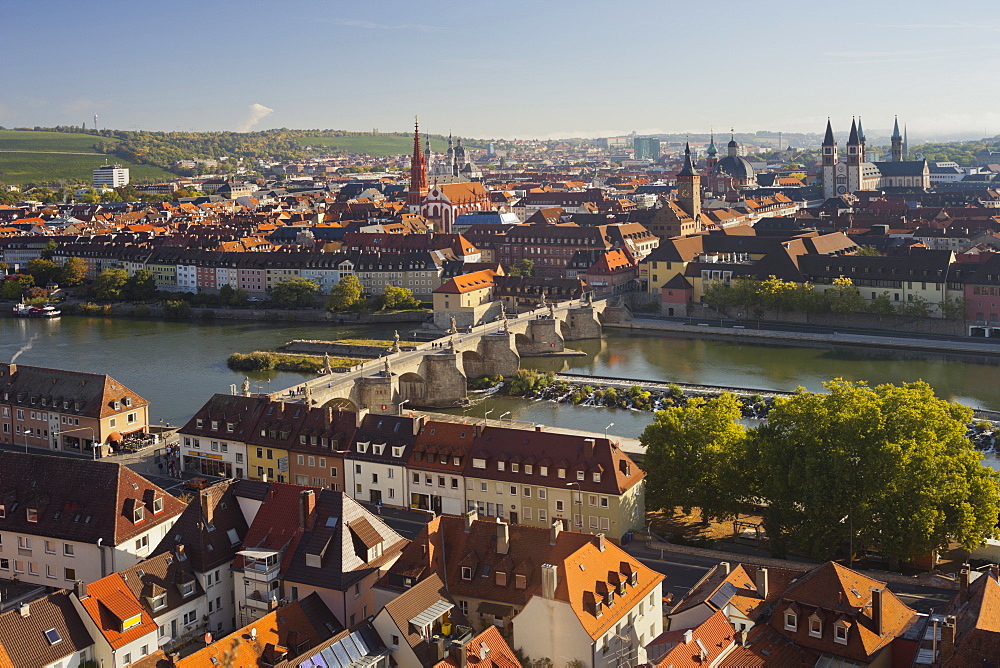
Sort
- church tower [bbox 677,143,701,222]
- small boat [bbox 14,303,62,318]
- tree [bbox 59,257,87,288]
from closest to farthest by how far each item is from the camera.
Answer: small boat [bbox 14,303,62,318], tree [bbox 59,257,87,288], church tower [bbox 677,143,701,222]

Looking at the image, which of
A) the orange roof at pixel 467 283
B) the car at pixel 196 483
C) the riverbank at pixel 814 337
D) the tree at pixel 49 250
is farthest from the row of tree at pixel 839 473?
the tree at pixel 49 250

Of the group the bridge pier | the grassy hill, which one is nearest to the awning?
the bridge pier

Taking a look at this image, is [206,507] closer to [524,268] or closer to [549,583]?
[549,583]

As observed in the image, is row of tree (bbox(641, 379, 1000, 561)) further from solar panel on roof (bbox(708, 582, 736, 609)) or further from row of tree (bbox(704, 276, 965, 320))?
row of tree (bbox(704, 276, 965, 320))

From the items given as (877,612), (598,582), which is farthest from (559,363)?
(877,612)

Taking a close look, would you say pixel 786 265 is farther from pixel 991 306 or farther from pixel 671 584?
pixel 671 584
